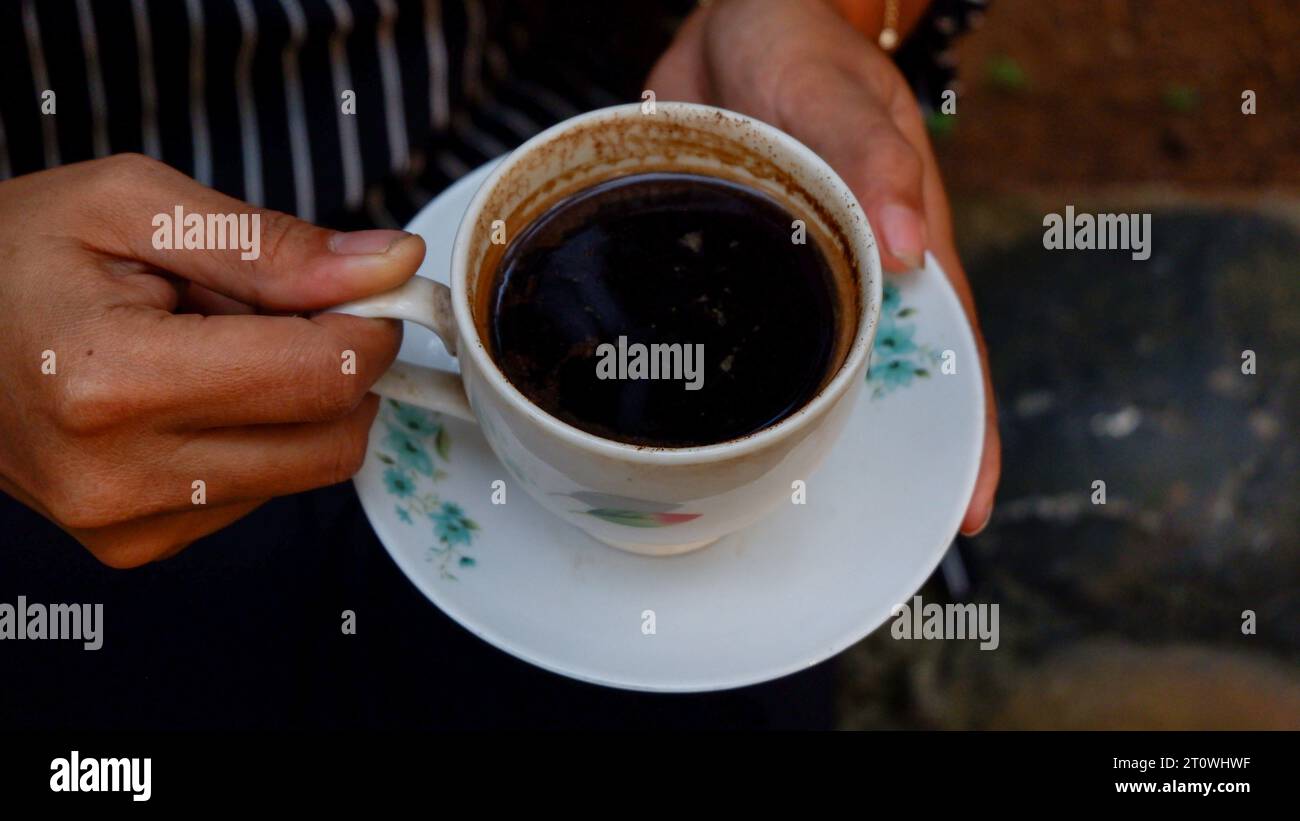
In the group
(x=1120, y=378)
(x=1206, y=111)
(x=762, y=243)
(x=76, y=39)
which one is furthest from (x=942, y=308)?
(x=1206, y=111)

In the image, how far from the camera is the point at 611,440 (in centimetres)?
124

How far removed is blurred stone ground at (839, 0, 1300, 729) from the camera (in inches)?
100

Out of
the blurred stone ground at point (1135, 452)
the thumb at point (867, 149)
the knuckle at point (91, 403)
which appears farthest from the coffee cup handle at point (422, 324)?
the blurred stone ground at point (1135, 452)

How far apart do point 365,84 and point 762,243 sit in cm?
72

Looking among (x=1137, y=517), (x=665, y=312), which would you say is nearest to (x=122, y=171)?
(x=665, y=312)

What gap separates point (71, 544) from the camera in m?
1.73

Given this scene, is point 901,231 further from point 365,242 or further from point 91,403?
point 91,403

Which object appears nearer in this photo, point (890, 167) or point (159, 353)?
point (159, 353)

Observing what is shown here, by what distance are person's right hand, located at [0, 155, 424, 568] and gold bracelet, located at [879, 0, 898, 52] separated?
1148mm

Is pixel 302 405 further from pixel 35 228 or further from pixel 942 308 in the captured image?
pixel 942 308

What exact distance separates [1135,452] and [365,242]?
2.04 metres

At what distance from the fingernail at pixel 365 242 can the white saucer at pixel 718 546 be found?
0.26m

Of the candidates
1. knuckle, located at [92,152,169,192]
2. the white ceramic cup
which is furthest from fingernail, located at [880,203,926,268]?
knuckle, located at [92,152,169,192]

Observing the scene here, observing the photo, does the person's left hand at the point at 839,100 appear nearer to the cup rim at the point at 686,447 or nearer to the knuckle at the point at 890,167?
the knuckle at the point at 890,167
